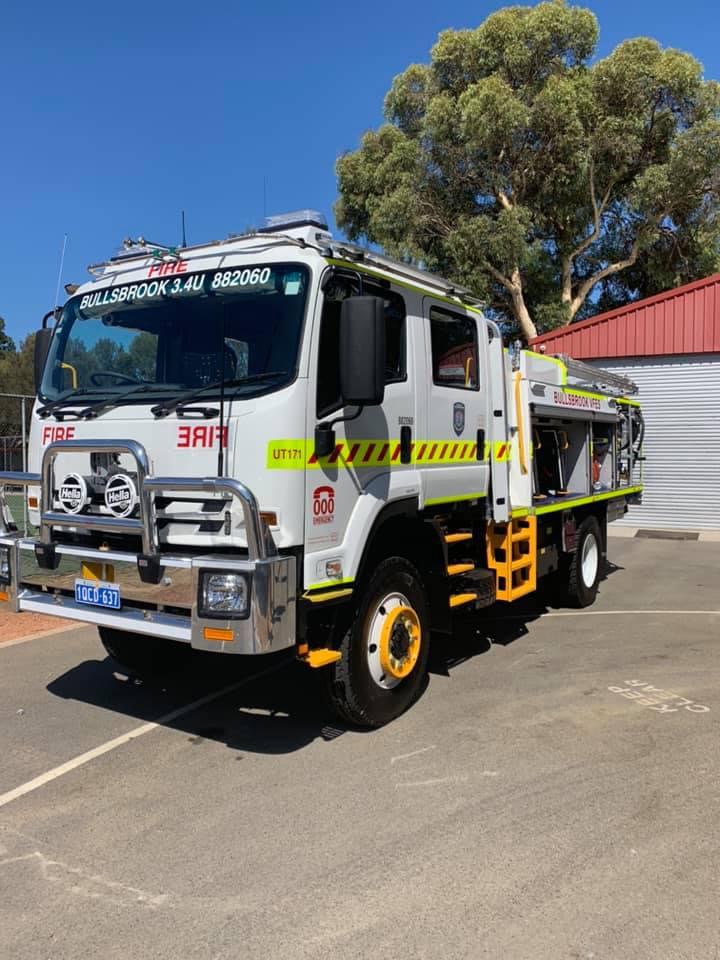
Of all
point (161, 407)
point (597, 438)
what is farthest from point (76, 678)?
point (597, 438)

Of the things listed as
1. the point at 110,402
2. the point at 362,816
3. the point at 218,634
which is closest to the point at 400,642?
the point at 362,816

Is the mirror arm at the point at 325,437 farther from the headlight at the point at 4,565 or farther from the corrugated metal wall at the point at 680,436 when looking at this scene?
the corrugated metal wall at the point at 680,436

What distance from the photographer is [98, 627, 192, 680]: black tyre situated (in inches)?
219

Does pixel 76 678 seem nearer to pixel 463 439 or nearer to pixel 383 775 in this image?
pixel 383 775

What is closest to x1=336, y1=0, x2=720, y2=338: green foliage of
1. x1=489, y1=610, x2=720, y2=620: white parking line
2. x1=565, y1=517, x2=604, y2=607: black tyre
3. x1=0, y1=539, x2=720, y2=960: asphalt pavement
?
x1=565, y1=517, x2=604, y2=607: black tyre

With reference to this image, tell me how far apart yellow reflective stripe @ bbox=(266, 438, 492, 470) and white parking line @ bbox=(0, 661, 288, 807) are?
6.77 ft

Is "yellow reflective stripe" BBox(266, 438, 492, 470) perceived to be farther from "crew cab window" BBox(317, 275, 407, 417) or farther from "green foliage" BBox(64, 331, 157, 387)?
"green foliage" BBox(64, 331, 157, 387)

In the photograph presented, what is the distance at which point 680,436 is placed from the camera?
15469mm

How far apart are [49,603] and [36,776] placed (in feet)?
3.07

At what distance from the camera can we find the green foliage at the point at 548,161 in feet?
64.6

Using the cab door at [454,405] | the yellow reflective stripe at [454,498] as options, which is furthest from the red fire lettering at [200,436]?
the yellow reflective stripe at [454,498]

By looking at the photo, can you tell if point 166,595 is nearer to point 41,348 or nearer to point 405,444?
point 405,444

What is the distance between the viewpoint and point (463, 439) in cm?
552

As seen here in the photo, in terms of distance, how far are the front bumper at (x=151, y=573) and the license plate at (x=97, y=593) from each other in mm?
33
